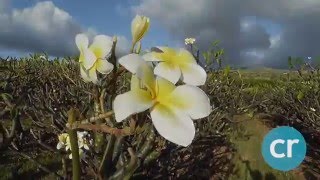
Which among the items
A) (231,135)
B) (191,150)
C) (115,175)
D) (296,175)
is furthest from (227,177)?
(115,175)

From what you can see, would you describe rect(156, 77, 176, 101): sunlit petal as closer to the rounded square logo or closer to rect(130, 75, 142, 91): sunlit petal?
rect(130, 75, 142, 91): sunlit petal

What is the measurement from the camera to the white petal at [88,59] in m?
0.87

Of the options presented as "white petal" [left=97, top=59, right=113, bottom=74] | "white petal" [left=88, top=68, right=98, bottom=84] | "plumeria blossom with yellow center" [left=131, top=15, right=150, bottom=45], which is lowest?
"white petal" [left=88, top=68, right=98, bottom=84]

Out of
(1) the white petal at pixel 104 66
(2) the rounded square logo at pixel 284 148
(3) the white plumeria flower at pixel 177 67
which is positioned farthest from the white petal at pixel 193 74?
(2) the rounded square logo at pixel 284 148

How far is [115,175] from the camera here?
116 cm

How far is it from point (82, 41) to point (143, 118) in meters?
0.24

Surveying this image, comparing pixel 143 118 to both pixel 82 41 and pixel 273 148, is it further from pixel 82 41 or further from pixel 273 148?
pixel 273 148

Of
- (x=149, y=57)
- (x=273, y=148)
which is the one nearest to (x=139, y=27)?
(x=149, y=57)

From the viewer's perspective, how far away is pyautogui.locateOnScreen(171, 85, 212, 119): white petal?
0.76 meters

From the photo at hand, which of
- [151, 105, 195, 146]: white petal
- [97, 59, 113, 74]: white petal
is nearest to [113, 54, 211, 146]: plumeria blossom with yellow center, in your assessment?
[151, 105, 195, 146]: white petal

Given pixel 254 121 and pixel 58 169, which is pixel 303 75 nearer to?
pixel 254 121

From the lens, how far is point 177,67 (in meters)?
0.82

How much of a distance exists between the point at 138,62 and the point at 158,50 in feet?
0.41

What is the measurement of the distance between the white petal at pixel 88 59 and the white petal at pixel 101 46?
0.5 inches
